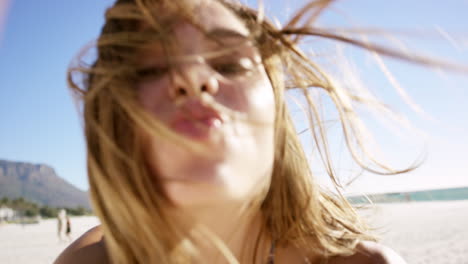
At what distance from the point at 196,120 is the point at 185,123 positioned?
0.04m

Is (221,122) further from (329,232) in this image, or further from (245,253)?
(329,232)

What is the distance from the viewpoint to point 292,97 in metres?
1.87

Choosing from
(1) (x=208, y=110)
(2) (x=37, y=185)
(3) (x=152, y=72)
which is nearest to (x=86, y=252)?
(3) (x=152, y=72)

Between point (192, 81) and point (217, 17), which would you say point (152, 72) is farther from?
point (217, 17)

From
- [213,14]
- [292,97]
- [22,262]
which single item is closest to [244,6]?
[213,14]

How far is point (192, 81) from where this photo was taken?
3.71ft

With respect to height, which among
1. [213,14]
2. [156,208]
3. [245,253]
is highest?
[213,14]

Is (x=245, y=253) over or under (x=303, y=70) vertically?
under

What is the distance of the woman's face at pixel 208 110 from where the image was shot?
3.53ft

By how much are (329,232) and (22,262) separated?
11782mm

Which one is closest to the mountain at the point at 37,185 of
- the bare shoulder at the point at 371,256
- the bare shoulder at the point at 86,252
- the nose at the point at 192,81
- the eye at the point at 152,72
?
the bare shoulder at the point at 86,252

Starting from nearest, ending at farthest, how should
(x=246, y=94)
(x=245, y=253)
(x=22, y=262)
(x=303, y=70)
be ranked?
(x=246, y=94)
(x=245, y=253)
(x=303, y=70)
(x=22, y=262)

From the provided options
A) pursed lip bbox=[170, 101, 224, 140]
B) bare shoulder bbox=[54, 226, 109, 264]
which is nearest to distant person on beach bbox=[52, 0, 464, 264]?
pursed lip bbox=[170, 101, 224, 140]

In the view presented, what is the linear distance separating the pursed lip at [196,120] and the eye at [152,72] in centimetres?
19
